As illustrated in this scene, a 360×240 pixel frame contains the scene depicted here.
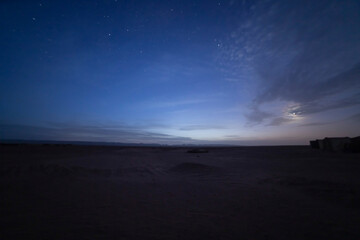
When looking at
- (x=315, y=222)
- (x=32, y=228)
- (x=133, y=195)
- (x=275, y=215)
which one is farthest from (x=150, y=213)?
(x=315, y=222)

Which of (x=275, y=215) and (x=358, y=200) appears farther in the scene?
(x=358, y=200)

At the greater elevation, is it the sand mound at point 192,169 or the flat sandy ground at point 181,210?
the sand mound at point 192,169

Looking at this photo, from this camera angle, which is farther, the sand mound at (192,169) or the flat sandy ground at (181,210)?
the sand mound at (192,169)

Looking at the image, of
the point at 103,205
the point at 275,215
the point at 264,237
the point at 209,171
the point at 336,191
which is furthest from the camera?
the point at 209,171

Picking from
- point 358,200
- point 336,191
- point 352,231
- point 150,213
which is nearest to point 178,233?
point 150,213

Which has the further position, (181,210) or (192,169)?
(192,169)

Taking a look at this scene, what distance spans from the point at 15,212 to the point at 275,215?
6.83m

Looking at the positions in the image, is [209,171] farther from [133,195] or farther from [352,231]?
[352,231]

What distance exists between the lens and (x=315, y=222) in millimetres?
4234

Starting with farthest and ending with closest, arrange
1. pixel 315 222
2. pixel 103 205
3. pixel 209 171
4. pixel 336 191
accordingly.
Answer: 1. pixel 209 171
2. pixel 336 191
3. pixel 103 205
4. pixel 315 222

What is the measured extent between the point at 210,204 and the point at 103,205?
3.27 meters

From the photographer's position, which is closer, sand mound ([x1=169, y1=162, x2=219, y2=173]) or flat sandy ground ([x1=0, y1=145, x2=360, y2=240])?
flat sandy ground ([x1=0, y1=145, x2=360, y2=240])

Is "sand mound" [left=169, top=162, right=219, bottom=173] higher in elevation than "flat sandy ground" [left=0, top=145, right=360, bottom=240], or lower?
higher

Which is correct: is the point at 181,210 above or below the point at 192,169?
below
